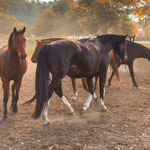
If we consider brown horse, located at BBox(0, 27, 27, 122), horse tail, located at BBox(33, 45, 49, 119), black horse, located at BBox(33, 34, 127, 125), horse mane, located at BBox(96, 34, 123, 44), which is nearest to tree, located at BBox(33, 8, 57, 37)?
horse mane, located at BBox(96, 34, 123, 44)

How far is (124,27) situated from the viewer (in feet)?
128

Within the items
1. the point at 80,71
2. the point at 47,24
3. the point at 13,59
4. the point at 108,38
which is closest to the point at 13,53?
the point at 13,59

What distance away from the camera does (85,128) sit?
4254 mm

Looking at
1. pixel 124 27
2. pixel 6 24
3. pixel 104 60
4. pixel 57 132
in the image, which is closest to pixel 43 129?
pixel 57 132

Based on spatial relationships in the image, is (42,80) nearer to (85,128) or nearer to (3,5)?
(85,128)

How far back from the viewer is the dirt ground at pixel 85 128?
137 inches

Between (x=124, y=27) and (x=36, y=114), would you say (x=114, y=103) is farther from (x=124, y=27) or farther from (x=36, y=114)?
(x=124, y=27)

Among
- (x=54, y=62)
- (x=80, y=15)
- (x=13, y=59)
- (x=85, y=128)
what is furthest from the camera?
(x=80, y=15)

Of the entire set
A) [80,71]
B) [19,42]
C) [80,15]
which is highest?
[80,15]

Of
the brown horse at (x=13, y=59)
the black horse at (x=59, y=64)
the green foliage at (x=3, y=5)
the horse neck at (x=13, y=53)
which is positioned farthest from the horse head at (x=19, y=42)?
the green foliage at (x=3, y=5)

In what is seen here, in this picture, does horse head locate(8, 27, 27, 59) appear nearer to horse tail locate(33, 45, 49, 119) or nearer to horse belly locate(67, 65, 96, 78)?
horse tail locate(33, 45, 49, 119)

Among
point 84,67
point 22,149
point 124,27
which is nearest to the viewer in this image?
point 22,149

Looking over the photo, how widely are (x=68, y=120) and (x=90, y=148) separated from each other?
4.79ft

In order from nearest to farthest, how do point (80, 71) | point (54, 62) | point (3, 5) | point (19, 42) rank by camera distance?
1. point (54, 62)
2. point (19, 42)
3. point (80, 71)
4. point (3, 5)
